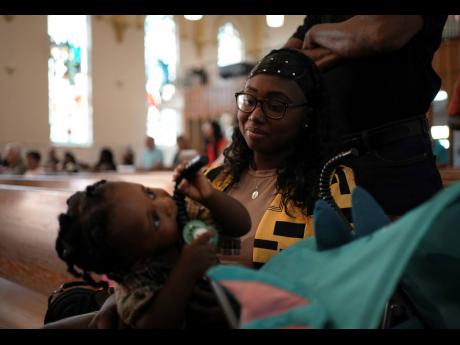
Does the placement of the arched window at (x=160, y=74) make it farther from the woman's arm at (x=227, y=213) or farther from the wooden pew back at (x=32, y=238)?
the woman's arm at (x=227, y=213)

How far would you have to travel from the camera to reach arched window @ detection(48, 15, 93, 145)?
47.9 feet

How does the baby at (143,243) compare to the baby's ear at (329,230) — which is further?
the baby at (143,243)

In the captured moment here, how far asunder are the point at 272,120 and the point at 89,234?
2.21 feet

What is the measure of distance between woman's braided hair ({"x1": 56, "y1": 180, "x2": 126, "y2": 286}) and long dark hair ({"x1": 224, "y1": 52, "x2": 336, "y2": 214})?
1.91ft

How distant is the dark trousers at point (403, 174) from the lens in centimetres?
153

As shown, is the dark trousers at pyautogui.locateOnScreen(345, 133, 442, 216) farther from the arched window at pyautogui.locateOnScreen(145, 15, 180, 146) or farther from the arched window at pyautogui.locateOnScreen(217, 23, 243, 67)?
the arched window at pyautogui.locateOnScreen(217, 23, 243, 67)

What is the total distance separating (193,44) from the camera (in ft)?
62.1

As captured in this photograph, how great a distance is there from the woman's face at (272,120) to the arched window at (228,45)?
18.4 m

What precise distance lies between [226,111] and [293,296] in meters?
14.6

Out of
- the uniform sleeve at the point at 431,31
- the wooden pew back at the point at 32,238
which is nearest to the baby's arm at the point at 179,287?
the uniform sleeve at the point at 431,31

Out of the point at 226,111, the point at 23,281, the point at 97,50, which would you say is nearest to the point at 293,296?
the point at 23,281

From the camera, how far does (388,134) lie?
61.4 inches

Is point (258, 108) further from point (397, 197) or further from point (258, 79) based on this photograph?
→ point (397, 197)

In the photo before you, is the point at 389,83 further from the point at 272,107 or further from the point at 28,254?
the point at 28,254
